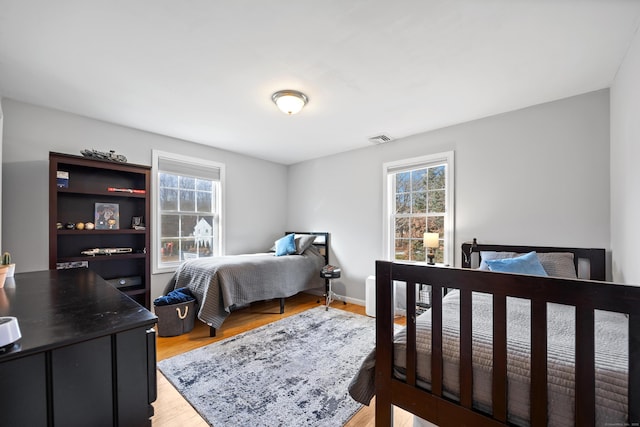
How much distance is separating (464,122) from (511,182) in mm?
847

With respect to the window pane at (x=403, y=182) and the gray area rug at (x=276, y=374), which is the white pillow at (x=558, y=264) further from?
the gray area rug at (x=276, y=374)

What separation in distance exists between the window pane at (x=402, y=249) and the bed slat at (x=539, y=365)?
9.03 feet

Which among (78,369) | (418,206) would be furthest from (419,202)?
(78,369)

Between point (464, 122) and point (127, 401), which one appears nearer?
point (127, 401)

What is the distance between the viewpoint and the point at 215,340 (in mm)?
2709

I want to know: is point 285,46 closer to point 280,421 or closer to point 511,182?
point 280,421

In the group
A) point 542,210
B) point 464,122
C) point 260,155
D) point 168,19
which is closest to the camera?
point 168,19

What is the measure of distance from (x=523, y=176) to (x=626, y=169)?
0.86 metres

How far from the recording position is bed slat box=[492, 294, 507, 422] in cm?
97

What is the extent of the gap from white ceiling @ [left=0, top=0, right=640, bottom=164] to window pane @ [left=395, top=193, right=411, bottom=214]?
1.09 m

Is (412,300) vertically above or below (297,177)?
below

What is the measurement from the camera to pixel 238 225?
4367 millimetres

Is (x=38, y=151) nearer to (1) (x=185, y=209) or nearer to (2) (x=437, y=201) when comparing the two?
(1) (x=185, y=209)

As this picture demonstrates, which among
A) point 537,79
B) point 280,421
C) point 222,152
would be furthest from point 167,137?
point 537,79
